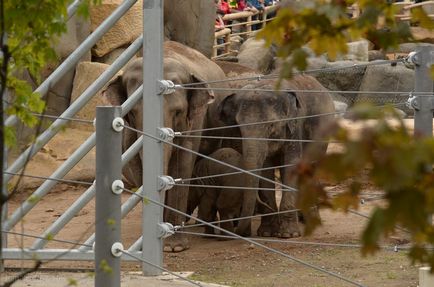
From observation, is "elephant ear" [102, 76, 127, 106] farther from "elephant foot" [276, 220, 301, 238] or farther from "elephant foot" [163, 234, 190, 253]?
"elephant foot" [276, 220, 301, 238]

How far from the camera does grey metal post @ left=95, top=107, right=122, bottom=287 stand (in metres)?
3.55

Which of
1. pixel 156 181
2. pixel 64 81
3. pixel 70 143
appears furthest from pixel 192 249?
pixel 64 81

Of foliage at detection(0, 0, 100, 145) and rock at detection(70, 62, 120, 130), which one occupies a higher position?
foliage at detection(0, 0, 100, 145)

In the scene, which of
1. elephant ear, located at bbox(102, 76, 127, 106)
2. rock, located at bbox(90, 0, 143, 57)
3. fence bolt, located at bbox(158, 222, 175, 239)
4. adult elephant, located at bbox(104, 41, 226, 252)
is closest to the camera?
fence bolt, located at bbox(158, 222, 175, 239)

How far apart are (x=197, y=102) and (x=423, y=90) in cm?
461

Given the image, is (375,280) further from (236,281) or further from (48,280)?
(48,280)

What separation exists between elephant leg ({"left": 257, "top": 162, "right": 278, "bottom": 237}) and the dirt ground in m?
0.27

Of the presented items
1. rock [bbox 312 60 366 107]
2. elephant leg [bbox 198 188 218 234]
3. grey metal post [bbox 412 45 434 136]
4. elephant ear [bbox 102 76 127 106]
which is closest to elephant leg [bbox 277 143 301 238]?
elephant leg [bbox 198 188 218 234]

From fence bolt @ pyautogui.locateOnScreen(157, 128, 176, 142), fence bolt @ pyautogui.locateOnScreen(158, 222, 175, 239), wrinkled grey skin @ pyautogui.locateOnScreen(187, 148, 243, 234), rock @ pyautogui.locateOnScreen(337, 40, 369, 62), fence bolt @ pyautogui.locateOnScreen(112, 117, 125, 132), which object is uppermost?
fence bolt @ pyautogui.locateOnScreen(112, 117, 125, 132)

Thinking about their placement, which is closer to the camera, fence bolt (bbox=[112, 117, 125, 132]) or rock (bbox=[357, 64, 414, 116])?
fence bolt (bbox=[112, 117, 125, 132])

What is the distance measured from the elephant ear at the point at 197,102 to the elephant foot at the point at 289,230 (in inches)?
41.3

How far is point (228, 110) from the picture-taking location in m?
9.62

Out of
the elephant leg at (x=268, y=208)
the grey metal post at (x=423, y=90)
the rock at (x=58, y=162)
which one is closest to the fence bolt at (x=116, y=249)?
the grey metal post at (x=423, y=90)

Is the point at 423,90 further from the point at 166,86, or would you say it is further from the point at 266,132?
the point at 266,132
